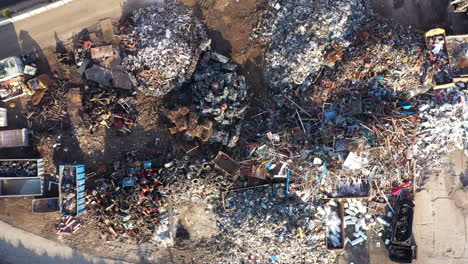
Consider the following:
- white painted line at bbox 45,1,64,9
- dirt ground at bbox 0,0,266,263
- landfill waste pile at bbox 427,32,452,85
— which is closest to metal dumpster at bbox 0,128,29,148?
dirt ground at bbox 0,0,266,263

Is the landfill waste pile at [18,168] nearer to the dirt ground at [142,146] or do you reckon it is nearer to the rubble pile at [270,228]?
the dirt ground at [142,146]

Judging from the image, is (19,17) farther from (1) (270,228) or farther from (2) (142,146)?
(1) (270,228)

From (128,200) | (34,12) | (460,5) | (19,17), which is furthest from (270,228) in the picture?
(19,17)

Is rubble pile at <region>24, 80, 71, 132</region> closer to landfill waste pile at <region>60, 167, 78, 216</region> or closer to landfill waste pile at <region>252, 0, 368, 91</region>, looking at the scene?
landfill waste pile at <region>60, 167, 78, 216</region>

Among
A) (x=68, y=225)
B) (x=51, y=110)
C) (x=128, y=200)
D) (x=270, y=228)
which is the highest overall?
(x=51, y=110)

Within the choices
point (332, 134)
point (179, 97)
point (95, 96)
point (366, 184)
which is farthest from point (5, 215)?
point (366, 184)

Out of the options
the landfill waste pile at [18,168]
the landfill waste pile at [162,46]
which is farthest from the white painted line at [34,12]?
the landfill waste pile at [18,168]

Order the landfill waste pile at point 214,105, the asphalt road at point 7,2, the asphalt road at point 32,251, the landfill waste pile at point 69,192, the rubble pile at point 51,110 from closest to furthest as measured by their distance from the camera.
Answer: the landfill waste pile at point 214,105
the landfill waste pile at point 69,192
the rubble pile at point 51,110
the asphalt road at point 32,251
the asphalt road at point 7,2
